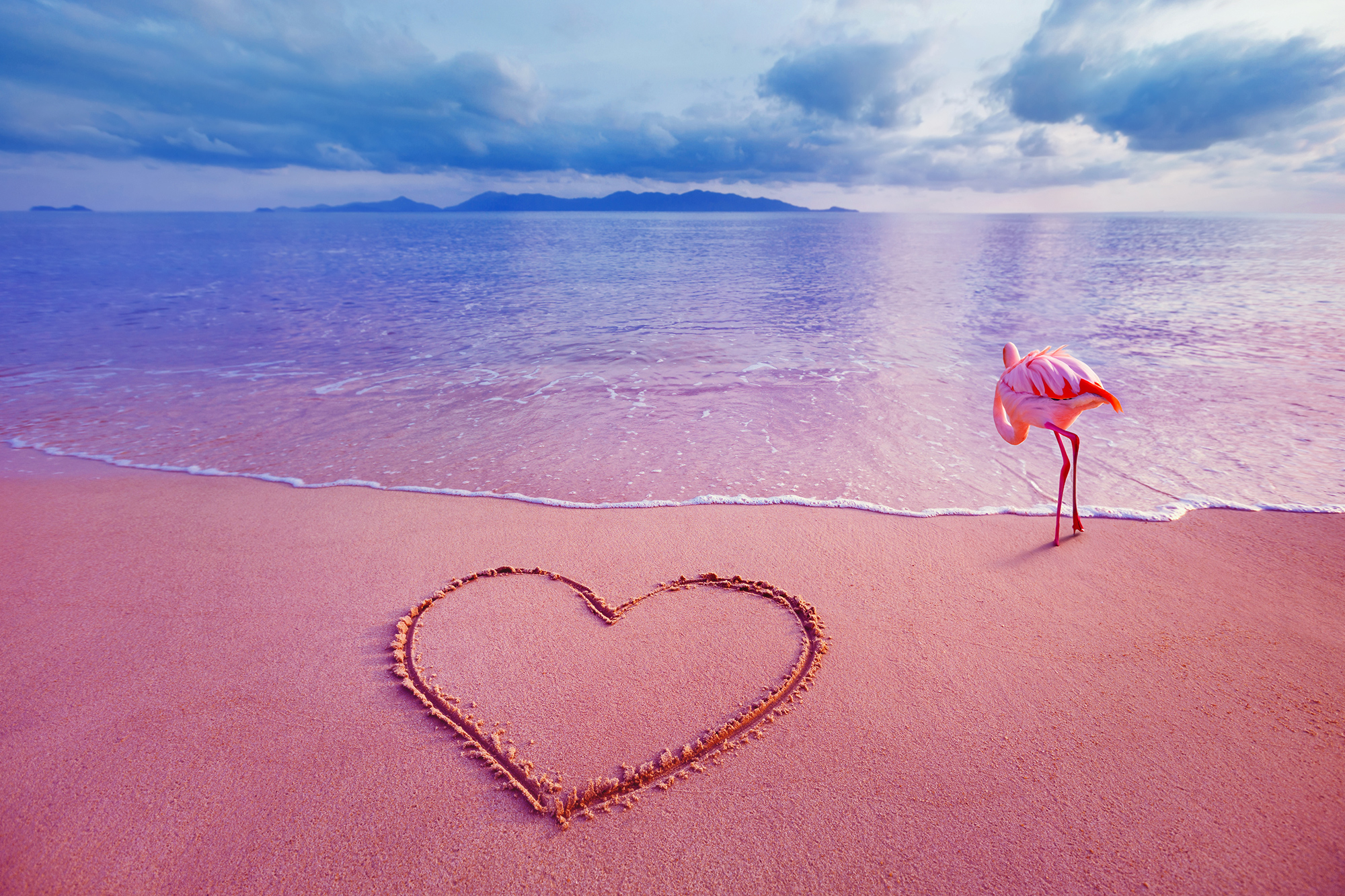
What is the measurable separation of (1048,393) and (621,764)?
9.96 ft

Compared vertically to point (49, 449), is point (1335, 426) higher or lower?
higher

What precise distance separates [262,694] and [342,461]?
130 inches

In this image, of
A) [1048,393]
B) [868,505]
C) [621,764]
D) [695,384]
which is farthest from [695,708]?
[695,384]

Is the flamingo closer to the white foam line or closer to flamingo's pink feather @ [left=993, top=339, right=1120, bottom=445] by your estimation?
flamingo's pink feather @ [left=993, top=339, right=1120, bottom=445]

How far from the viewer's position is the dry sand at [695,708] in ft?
6.47

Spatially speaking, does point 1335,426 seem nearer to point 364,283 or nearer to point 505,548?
point 505,548

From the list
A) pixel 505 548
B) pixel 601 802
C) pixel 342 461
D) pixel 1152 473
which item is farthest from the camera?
pixel 342 461

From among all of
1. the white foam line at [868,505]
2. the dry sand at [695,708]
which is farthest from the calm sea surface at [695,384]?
the dry sand at [695,708]

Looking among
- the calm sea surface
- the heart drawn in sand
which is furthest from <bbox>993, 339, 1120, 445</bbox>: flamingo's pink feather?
the heart drawn in sand

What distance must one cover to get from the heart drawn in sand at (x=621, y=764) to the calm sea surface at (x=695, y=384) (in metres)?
1.40

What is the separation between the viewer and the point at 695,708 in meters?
2.56

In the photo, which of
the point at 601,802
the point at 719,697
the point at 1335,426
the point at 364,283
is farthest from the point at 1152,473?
the point at 364,283

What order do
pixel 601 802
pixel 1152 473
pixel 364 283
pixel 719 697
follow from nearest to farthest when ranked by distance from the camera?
pixel 601 802, pixel 719 697, pixel 1152 473, pixel 364 283

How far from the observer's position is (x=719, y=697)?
2.62 metres
